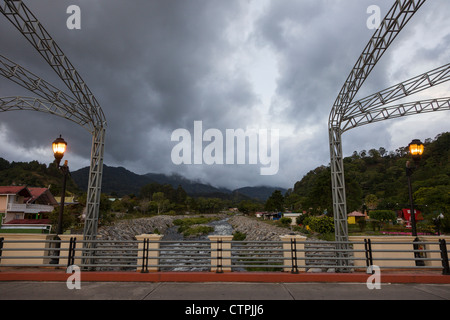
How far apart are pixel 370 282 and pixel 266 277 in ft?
9.52

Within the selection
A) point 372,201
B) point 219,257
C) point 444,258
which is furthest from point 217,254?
point 372,201

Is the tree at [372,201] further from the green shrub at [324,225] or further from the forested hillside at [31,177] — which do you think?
the forested hillside at [31,177]

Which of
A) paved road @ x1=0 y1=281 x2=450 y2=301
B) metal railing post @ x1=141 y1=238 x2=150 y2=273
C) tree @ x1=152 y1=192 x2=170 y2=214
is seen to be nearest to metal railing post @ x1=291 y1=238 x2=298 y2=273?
paved road @ x1=0 y1=281 x2=450 y2=301

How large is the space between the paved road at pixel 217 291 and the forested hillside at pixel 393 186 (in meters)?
16.1

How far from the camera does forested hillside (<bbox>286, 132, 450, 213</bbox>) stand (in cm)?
3841

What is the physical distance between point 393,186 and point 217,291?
98518 millimetres

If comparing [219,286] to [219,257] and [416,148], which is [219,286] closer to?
[219,257]

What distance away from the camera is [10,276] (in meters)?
7.50

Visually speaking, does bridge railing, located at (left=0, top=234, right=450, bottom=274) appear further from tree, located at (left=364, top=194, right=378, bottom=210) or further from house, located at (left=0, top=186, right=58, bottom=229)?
tree, located at (left=364, top=194, right=378, bottom=210)

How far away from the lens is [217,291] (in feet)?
20.9

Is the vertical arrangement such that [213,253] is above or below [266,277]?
above

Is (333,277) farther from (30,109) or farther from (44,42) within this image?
(30,109)
